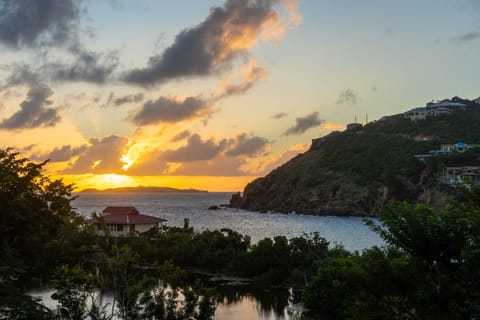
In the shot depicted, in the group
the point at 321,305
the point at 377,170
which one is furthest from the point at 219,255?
the point at 377,170

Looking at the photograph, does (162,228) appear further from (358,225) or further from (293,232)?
(358,225)

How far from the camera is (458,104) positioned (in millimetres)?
131500

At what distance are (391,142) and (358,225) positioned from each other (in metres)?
38.8

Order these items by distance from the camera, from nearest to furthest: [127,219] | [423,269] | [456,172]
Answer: [423,269], [127,219], [456,172]

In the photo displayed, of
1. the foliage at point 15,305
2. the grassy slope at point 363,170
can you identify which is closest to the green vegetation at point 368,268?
the foliage at point 15,305

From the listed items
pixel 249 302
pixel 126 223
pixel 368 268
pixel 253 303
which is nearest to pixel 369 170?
pixel 126 223

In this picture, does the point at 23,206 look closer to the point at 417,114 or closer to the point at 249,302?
the point at 249,302

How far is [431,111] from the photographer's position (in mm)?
123438

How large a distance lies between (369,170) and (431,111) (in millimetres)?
37338

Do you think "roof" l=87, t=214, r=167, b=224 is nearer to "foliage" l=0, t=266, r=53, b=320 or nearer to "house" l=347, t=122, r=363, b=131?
"foliage" l=0, t=266, r=53, b=320

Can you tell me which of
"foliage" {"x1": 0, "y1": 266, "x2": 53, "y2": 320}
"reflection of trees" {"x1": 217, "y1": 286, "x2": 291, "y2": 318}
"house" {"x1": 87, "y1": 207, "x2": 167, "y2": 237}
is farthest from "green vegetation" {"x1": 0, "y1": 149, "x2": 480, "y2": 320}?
"house" {"x1": 87, "y1": 207, "x2": 167, "y2": 237}

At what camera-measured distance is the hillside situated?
89438mm

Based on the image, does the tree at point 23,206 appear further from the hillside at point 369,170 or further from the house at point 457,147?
the house at point 457,147

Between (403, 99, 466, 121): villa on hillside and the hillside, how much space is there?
199 cm
